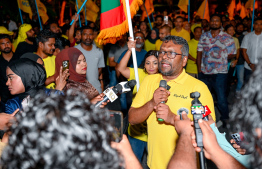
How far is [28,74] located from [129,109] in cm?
107

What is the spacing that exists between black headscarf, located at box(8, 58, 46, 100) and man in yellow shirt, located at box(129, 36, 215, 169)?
100 cm

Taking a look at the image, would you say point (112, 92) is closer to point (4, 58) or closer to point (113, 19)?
point (113, 19)

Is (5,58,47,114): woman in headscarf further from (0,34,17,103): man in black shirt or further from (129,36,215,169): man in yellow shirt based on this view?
(0,34,17,103): man in black shirt

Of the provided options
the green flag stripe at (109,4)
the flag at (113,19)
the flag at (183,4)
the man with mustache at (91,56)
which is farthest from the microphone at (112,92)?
the flag at (183,4)

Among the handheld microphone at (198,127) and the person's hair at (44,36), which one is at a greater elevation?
the person's hair at (44,36)

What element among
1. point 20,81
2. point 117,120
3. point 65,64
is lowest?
point 117,120

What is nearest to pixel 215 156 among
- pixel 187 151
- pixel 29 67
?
pixel 187 151

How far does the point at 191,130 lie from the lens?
178 centimetres

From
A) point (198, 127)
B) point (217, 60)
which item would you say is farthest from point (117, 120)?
point (217, 60)

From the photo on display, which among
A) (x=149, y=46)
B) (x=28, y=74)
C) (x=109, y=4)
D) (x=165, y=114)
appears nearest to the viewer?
(x=165, y=114)

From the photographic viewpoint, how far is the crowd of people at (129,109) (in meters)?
1.08

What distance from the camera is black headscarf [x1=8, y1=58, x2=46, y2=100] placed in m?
2.65

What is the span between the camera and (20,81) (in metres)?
2.65

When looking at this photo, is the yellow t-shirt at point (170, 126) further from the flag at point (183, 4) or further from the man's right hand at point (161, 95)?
the flag at point (183, 4)
